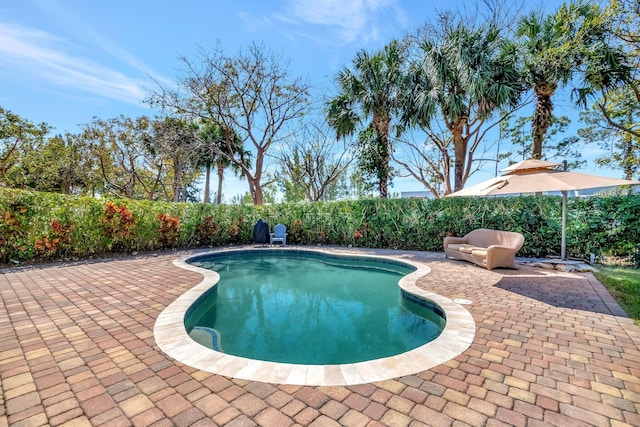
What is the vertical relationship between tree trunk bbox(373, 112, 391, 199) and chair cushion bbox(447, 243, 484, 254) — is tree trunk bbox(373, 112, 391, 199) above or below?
above

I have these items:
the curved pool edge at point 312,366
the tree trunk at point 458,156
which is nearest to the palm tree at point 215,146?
the tree trunk at point 458,156

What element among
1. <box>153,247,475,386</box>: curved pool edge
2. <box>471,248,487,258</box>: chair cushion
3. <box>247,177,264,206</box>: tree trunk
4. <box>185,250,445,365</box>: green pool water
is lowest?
<box>185,250,445,365</box>: green pool water

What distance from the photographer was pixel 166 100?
50.2 ft

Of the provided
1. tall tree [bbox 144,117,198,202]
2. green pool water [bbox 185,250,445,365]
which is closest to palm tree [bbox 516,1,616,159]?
green pool water [bbox 185,250,445,365]

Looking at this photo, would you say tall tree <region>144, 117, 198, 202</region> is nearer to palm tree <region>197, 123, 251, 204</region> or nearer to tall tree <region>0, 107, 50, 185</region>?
palm tree <region>197, 123, 251, 204</region>

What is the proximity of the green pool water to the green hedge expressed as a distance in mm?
3039

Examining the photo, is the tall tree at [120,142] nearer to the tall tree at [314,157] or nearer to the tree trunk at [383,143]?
the tall tree at [314,157]

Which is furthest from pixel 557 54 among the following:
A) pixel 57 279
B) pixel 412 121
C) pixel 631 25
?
pixel 57 279

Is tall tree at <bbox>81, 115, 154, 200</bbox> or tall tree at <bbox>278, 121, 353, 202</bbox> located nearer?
tall tree at <bbox>278, 121, 353, 202</bbox>

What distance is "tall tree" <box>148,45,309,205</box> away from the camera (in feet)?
48.3

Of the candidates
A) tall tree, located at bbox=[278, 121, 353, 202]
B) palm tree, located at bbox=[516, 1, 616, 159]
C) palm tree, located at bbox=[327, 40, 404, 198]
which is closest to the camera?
palm tree, located at bbox=[516, 1, 616, 159]

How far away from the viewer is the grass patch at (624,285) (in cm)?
415

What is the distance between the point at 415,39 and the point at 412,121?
5.02m

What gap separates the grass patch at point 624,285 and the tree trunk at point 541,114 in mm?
4814
